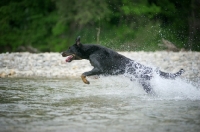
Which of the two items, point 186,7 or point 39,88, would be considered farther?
point 186,7

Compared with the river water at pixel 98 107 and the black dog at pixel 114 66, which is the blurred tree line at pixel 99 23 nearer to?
the river water at pixel 98 107

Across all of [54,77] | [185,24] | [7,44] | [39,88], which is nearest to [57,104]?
[39,88]

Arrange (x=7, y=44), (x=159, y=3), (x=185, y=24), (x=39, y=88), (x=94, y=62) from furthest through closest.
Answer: (x=7, y=44), (x=159, y=3), (x=185, y=24), (x=39, y=88), (x=94, y=62)

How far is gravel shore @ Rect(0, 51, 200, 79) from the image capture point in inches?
511

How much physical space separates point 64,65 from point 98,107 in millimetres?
7610

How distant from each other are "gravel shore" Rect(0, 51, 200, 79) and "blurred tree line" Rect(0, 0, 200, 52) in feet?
17.2

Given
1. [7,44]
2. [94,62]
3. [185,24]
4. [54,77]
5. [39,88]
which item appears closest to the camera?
[94,62]

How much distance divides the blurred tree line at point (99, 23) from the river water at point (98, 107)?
11.5 metres

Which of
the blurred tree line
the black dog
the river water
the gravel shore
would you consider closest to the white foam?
the river water

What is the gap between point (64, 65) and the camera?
14750 mm

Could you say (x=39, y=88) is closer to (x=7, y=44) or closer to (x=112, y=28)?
(x=112, y=28)

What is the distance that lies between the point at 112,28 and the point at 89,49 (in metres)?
15.8

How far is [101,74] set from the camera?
9062 mm

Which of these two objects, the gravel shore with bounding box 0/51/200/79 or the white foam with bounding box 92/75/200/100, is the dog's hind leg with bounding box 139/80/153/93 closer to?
the white foam with bounding box 92/75/200/100
